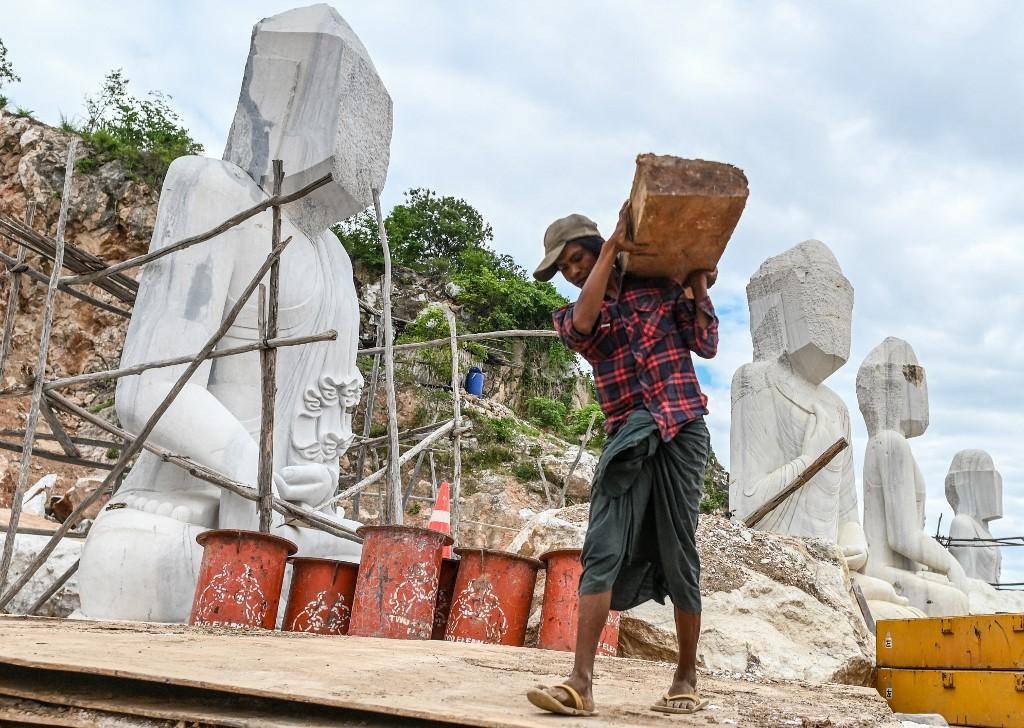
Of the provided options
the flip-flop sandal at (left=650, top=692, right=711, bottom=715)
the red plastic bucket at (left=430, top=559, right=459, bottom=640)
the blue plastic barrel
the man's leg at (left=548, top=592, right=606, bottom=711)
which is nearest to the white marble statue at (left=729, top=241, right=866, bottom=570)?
the red plastic bucket at (left=430, top=559, right=459, bottom=640)

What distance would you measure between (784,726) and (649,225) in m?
1.25

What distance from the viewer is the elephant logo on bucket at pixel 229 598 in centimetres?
391

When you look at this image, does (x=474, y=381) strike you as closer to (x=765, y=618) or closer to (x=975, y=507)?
(x=975, y=507)

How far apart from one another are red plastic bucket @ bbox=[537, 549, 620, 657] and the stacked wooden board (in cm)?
150

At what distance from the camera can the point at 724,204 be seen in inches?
98.2

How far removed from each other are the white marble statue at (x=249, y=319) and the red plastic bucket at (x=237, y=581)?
0.55 meters

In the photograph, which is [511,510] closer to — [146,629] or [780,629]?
[780,629]

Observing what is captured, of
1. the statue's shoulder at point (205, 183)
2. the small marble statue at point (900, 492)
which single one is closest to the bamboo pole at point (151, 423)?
the statue's shoulder at point (205, 183)

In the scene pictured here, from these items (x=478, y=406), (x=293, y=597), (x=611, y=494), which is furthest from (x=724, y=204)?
(x=478, y=406)

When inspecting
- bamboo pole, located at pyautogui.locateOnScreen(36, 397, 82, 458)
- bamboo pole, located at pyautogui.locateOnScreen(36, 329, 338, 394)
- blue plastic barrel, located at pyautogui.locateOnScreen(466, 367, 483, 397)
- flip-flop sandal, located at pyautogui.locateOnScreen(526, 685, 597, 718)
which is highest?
blue plastic barrel, located at pyautogui.locateOnScreen(466, 367, 483, 397)

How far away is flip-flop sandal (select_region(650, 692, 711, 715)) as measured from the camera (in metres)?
2.30

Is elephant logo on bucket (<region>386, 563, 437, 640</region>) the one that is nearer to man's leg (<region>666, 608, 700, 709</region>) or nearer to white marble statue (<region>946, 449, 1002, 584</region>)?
man's leg (<region>666, 608, 700, 709</region>)

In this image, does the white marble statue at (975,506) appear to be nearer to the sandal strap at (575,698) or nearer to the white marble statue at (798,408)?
the white marble statue at (798,408)

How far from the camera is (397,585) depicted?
13.4 ft
